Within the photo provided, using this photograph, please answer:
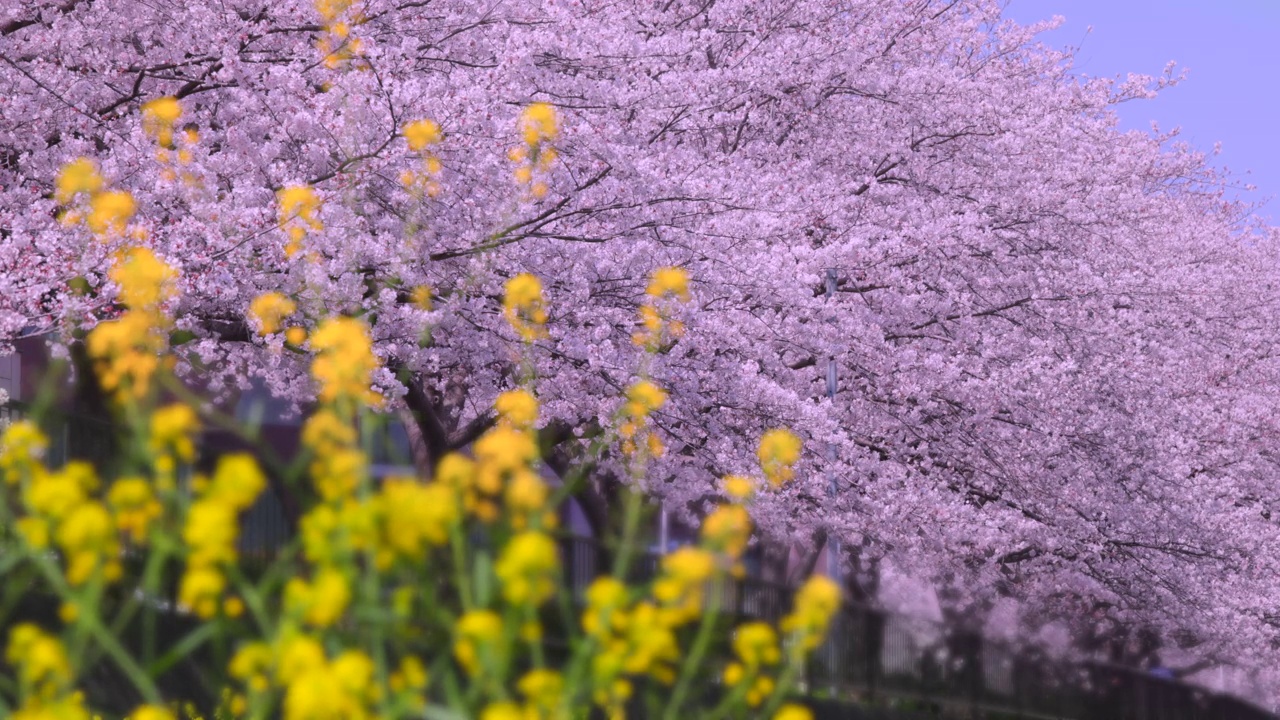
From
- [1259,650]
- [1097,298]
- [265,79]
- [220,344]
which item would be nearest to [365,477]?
[265,79]

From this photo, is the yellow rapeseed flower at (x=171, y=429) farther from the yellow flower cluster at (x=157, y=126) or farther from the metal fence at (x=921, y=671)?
the metal fence at (x=921, y=671)

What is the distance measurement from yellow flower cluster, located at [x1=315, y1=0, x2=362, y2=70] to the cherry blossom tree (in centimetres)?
3

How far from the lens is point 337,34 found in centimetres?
1245

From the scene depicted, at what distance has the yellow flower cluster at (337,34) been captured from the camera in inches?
484

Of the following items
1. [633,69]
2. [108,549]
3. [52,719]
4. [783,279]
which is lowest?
[52,719]

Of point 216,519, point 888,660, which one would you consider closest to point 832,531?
point 888,660

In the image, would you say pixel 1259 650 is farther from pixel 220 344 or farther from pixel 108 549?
pixel 108 549

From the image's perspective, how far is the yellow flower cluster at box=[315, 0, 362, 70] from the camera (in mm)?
12305

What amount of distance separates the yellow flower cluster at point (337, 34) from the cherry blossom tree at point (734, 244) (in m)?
0.03

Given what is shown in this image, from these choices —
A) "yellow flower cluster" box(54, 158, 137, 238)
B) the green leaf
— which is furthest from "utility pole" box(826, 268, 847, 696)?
"yellow flower cluster" box(54, 158, 137, 238)

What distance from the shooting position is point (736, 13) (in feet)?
65.6

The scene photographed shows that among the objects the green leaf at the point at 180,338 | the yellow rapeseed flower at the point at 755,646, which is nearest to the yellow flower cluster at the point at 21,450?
the yellow rapeseed flower at the point at 755,646

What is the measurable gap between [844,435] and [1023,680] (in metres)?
7.42

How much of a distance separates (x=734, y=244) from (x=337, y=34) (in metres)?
4.44
